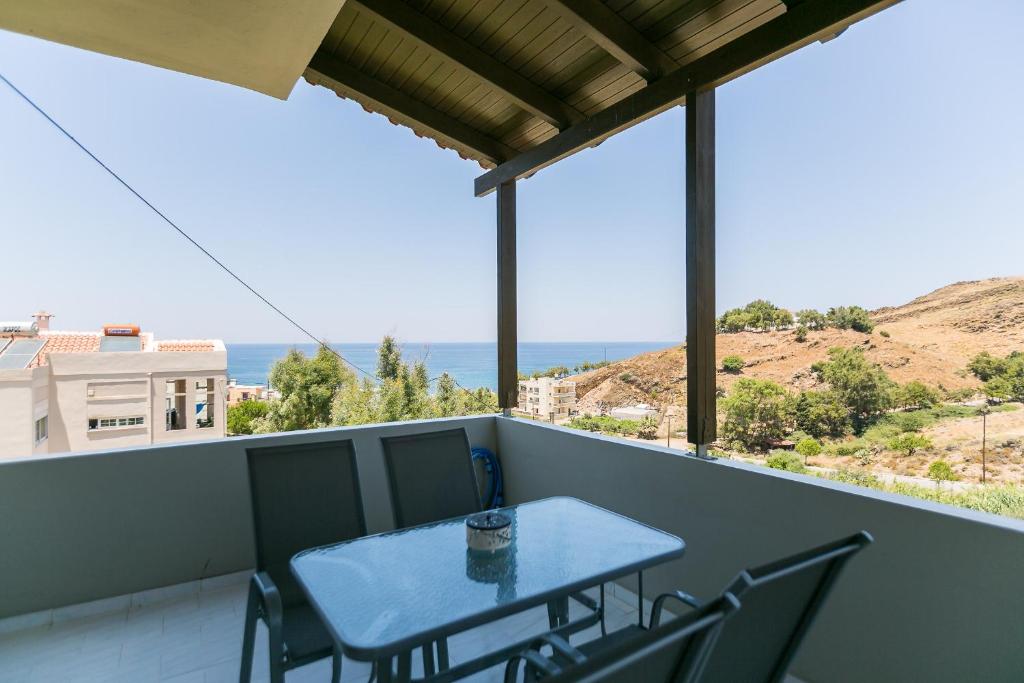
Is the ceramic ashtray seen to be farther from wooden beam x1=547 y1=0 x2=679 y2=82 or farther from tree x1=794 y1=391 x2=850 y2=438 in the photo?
tree x1=794 y1=391 x2=850 y2=438

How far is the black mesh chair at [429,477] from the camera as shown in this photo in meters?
2.34

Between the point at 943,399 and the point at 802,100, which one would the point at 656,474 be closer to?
the point at 943,399

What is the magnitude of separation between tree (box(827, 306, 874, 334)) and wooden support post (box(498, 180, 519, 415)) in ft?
45.5

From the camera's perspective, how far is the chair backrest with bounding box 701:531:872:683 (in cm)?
95

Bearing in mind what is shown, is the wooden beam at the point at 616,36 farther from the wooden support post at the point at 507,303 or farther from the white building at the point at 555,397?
the white building at the point at 555,397

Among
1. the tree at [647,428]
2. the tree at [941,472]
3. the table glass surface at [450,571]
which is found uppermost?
the table glass surface at [450,571]

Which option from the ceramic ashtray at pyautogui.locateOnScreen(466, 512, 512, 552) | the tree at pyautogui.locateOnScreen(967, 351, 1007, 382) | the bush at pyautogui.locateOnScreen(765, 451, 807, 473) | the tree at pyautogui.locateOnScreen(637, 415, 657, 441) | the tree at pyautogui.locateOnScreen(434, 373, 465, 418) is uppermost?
the tree at pyautogui.locateOnScreen(967, 351, 1007, 382)

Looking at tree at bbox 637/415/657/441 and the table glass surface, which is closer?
the table glass surface

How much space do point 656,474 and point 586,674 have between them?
86.0 inches

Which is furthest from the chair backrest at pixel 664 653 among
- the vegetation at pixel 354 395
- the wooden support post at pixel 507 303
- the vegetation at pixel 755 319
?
the vegetation at pixel 755 319

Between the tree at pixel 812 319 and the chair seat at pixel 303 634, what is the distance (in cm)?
1581

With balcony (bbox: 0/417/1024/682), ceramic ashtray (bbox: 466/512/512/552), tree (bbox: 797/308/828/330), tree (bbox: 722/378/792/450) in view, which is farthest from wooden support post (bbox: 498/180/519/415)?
tree (bbox: 797/308/828/330)

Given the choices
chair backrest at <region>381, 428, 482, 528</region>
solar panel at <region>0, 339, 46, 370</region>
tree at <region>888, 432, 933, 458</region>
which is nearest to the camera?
chair backrest at <region>381, 428, 482, 528</region>

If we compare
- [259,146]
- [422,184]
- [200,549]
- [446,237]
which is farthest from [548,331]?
[200,549]
